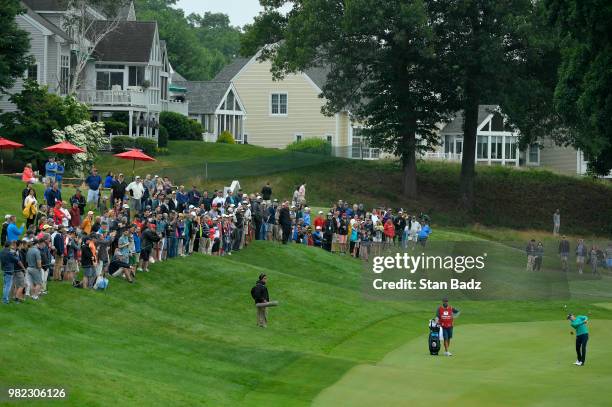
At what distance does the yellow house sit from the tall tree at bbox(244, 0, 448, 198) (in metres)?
27.7

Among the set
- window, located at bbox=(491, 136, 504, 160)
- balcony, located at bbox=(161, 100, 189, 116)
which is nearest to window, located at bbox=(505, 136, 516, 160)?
window, located at bbox=(491, 136, 504, 160)

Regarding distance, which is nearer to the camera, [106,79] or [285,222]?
[285,222]

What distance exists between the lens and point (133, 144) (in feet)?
269

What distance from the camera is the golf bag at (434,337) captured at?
38584 mm

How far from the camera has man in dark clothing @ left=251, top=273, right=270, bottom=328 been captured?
39.6 metres

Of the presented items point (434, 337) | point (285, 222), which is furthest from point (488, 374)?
point (285, 222)

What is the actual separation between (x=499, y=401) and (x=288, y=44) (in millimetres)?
49051

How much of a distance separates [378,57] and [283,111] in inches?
1415

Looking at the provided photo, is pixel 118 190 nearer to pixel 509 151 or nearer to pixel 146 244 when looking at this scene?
pixel 146 244

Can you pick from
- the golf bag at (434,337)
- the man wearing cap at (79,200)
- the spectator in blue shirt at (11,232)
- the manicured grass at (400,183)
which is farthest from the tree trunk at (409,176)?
the spectator in blue shirt at (11,232)

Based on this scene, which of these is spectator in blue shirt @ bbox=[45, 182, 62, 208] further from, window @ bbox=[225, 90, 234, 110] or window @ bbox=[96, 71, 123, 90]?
window @ bbox=[225, 90, 234, 110]

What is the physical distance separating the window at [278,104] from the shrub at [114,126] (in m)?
27.8

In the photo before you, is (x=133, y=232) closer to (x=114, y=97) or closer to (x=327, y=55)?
(x=327, y=55)

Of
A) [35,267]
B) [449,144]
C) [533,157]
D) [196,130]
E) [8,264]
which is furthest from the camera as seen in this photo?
[533,157]
